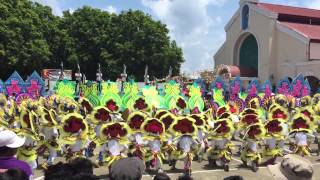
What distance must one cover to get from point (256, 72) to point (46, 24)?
57.4 feet

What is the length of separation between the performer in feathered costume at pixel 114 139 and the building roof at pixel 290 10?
87.2 feet

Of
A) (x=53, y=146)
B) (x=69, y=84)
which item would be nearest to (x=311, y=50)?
(x=69, y=84)

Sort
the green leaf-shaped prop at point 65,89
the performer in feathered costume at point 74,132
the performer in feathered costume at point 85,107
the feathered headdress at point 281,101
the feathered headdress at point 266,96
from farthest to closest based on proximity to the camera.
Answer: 1. the feathered headdress at point 266,96
2. the green leaf-shaped prop at point 65,89
3. the feathered headdress at point 281,101
4. the performer in feathered costume at point 85,107
5. the performer in feathered costume at point 74,132

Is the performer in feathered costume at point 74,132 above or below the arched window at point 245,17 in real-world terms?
below

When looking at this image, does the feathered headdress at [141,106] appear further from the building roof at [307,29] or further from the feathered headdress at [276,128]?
the building roof at [307,29]

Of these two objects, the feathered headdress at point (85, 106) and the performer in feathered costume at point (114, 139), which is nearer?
the performer in feathered costume at point (114, 139)

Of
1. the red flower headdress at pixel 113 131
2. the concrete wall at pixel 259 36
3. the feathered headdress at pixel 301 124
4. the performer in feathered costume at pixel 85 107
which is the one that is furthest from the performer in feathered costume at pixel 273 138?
the concrete wall at pixel 259 36

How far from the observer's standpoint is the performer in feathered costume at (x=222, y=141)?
11336 mm

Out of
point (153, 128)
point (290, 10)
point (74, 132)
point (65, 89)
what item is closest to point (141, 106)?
point (153, 128)

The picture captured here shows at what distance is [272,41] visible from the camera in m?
33.5

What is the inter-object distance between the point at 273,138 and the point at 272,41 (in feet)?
75.2

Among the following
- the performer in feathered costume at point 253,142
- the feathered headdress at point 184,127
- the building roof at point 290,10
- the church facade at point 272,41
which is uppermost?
the building roof at point 290,10

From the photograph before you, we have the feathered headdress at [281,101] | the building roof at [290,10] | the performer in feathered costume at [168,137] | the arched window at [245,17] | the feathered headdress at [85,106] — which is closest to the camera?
the performer in feathered costume at [168,137]

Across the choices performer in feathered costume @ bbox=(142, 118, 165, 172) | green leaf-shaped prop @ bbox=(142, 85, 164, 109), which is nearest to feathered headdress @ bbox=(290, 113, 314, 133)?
performer in feathered costume @ bbox=(142, 118, 165, 172)
